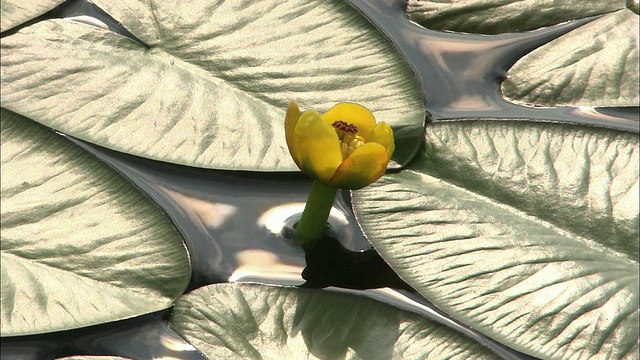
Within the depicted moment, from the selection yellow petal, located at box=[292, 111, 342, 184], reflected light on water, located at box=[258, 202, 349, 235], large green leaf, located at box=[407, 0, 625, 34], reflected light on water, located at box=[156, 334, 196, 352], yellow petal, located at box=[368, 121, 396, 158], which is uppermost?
large green leaf, located at box=[407, 0, 625, 34]

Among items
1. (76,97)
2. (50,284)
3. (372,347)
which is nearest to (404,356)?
(372,347)

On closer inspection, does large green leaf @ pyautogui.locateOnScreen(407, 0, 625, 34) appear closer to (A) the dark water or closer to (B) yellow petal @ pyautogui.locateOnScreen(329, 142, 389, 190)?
(A) the dark water

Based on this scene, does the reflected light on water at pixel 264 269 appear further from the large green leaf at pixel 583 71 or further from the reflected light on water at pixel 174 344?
the large green leaf at pixel 583 71

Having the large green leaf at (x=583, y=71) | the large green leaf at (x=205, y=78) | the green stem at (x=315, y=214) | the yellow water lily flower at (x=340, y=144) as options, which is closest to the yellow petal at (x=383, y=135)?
the yellow water lily flower at (x=340, y=144)

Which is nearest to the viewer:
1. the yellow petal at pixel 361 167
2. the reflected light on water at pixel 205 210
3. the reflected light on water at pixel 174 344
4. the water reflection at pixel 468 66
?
the yellow petal at pixel 361 167

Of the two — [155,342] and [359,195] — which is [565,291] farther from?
[155,342]

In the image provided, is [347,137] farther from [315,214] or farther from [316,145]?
Answer: [315,214]

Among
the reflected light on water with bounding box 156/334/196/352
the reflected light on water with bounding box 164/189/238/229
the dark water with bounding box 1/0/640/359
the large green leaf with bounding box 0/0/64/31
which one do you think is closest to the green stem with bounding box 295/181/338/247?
the dark water with bounding box 1/0/640/359
